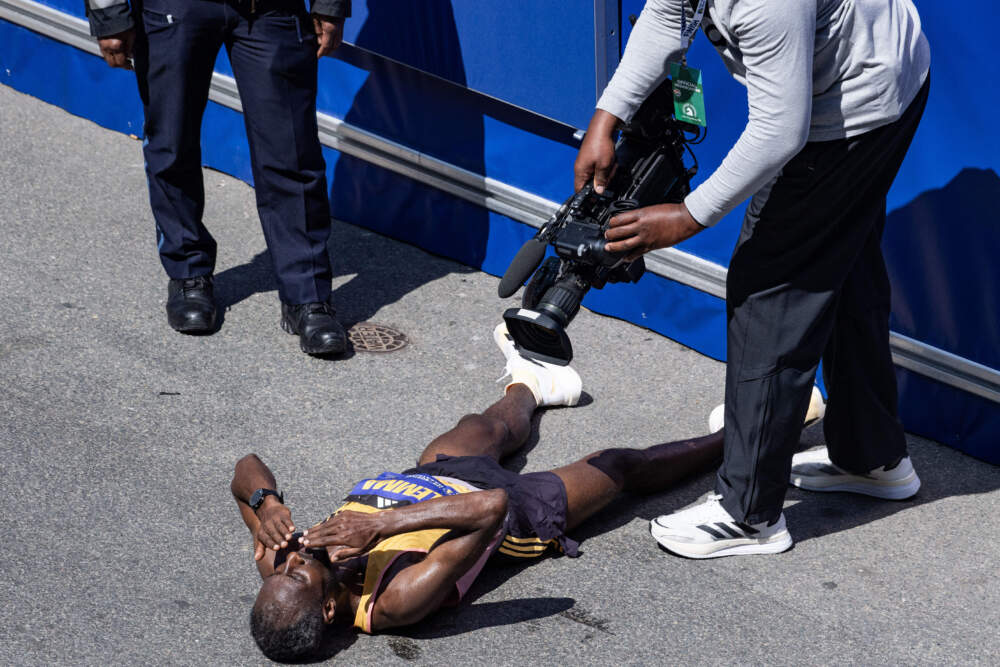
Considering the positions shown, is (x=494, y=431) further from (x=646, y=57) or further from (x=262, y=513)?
(x=646, y=57)

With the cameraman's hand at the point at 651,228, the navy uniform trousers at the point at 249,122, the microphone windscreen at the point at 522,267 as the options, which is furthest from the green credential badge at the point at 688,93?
the navy uniform trousers at the point at 249,122

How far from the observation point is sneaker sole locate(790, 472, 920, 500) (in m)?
4.19

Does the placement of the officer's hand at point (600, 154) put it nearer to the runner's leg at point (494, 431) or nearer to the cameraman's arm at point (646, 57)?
the cameraman's arm at point (646, 57)

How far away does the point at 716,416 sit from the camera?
457 centimetres

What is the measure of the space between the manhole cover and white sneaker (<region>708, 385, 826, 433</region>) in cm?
138

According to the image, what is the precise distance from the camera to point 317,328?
197 inches

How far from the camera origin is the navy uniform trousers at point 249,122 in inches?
190

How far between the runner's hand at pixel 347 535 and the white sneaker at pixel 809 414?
1.62m

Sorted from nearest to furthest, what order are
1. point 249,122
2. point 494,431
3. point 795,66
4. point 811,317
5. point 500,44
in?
point 795,66
point 811,317
point 494,431
point 249,122
point 500,44

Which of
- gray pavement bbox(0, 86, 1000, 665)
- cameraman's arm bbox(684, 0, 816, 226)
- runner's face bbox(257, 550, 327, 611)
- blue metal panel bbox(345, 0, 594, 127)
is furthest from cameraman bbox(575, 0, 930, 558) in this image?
blue metal panel bbox(345, 0, 594, 127)

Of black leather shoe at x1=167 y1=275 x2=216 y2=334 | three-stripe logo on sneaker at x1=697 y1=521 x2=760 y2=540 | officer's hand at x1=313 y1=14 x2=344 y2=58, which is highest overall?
officer's hand at x1=313 y1=14 x2=344 y2=58

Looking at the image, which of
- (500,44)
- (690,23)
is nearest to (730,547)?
(690,23)

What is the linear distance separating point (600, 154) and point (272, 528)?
57.8 inches

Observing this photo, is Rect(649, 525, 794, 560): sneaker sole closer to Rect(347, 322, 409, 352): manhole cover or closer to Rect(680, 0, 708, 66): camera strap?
Rect(680, 0, 708, 66): camera strap
